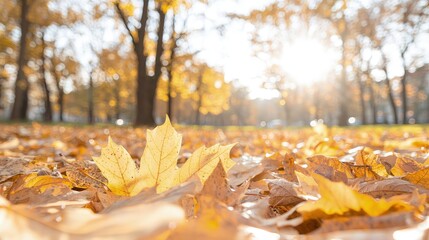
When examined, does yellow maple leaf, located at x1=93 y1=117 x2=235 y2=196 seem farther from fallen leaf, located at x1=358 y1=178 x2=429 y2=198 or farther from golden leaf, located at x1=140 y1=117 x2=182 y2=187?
fallen leaf, located at x1=358 y1=178 x2=429 y2=198

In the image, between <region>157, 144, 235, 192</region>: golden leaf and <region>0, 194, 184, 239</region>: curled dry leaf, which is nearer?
<region>0, 194, 184, 239</region>: curled dry leaf

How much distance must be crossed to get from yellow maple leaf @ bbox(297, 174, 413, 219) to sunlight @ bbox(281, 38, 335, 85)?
21.4 metres

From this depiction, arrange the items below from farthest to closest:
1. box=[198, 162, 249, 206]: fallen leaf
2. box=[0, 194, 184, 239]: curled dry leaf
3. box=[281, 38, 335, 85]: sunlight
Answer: box=[281, 38, 335, 85]: sunlight → box=[198, 162, 249, 206]: fallen leaf → box=[0, 194, 184, 239]: curled dry leaf

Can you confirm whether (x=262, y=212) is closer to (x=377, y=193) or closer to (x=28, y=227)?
(x=377, y=193)

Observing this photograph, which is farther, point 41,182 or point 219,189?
point 41,182

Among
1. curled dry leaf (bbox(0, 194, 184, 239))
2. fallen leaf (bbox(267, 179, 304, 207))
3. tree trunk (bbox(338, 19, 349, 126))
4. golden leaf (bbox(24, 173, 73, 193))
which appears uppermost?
tree trunk (bbox(338, 19, 349, 126))

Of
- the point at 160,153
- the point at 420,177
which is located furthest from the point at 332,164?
the point at 160,153

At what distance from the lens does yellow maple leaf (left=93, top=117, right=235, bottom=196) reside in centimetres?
86

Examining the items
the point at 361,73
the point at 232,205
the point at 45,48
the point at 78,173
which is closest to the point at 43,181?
the point at 78,173

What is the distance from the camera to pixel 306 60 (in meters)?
23.2

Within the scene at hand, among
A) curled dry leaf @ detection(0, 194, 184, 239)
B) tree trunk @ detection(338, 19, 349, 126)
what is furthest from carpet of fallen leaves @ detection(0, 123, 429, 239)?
tree trunk @ detection(338, 19, 349, 126)

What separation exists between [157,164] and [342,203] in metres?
0.44

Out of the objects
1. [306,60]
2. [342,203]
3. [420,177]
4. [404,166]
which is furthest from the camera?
[306,60]

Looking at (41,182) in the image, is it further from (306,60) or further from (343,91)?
(306,60)
